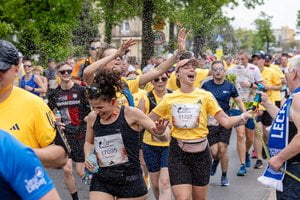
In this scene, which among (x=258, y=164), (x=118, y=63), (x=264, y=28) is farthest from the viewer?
(x=264, y=28)

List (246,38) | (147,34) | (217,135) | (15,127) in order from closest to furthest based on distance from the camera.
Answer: (15,127) → (217,135) → (147,34) → (246,38)

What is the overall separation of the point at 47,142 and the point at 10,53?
2.23ft

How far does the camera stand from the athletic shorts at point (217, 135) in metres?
9.11

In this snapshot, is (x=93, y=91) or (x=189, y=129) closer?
(x=93, y=91)

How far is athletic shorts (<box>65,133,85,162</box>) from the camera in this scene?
25.3 ft

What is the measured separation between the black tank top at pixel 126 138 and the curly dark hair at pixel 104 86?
203 millimetres

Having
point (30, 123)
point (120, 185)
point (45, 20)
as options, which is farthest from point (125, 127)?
point (45, 20)

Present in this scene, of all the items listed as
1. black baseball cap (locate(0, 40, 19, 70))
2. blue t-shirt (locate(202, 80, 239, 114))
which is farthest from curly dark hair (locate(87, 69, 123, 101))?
blue t-shirt (locate(202, 80, 239, 114))

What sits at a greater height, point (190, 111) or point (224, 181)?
point (190, 111)

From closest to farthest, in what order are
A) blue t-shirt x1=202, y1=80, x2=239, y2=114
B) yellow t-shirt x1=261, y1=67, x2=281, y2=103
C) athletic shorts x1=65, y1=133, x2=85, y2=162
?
athletic shorts x1=65, y1=133, x2=85, y2=162 < blue t-shirt x1=202, y1=80, x2=239, y2=114 < yellow t-shirt x1=261, y1=67, x2=281, y2=103

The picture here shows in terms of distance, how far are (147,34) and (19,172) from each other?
20391 millimetres

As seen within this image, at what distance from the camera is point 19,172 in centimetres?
202

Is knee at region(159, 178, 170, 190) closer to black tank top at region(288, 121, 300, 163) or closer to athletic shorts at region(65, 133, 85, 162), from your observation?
athletic shorts at region(65, 133, 85, 162)

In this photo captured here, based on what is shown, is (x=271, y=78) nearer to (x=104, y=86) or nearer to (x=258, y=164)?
(x=258, y=164)
